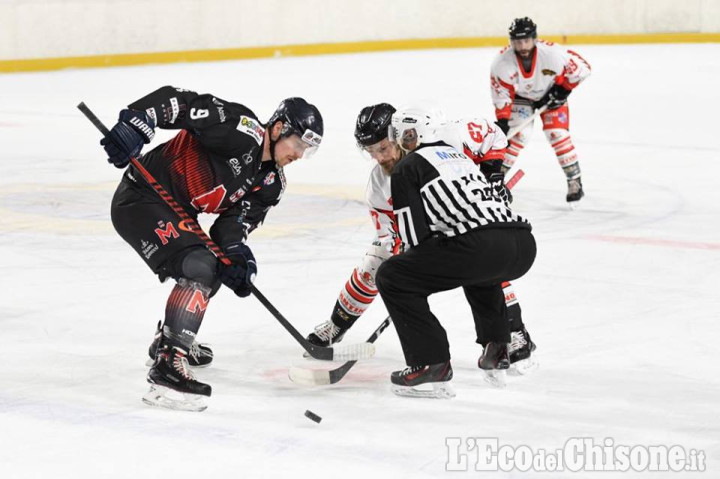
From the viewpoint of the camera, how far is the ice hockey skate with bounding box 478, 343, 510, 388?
→ 139 inches

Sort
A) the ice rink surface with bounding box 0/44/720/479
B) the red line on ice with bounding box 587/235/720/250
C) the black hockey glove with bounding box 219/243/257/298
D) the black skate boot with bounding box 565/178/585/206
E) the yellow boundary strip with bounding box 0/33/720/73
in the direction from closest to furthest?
the ice rink surface with bounding box 0/44/720/479 < the black hockey glove with bounding box 219/243/257/298 < the red line on ice with bounding box 587/235/720/250 < the black skate boot with bounding box 565/178/585/206 < the yellow boundary strip with bounding box 0/33/720/73

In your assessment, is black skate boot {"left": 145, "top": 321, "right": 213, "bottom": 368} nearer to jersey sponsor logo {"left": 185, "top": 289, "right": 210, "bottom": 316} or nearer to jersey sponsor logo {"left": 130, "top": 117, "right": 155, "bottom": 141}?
jersey sponsor logo {"left": 185, "top": 289, "right": 210, "bottom": 316}

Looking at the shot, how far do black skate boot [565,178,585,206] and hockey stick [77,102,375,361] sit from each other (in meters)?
3.06

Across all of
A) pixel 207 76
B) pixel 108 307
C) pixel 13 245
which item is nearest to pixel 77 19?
pixel 207 76

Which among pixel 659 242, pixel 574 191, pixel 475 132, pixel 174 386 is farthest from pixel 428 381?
pixel 574 191

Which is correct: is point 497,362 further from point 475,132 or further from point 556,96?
point 556,96

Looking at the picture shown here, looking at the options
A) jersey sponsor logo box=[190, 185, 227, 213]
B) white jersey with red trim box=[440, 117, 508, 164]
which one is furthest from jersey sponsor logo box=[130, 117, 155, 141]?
white jersey with red trim box=[440, 117, 508, 164]

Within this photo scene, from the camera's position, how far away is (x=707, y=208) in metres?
6.43

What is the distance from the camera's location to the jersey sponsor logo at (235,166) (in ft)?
11.4

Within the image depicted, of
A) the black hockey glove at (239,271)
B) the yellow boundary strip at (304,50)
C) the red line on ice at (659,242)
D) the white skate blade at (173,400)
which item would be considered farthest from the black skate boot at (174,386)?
the yellow boundary strip at (304,50)

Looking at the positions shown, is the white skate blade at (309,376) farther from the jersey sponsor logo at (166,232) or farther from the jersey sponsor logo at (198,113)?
the jersey sponsor logo at (198,113)

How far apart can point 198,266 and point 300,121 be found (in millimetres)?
531

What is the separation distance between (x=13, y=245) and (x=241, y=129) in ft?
7.94

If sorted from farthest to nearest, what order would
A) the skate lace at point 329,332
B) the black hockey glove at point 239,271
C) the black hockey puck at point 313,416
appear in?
the skate lace at point 329,332
the black hockey glove at point 239,271
the black hockey puck at point 313,416
